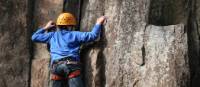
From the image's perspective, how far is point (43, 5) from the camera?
10727mm

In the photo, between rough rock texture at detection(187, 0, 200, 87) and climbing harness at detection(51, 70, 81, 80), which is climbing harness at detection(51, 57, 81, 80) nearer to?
climbing harness at detection(51, 70, 81, 80)

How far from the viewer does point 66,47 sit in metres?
9.73

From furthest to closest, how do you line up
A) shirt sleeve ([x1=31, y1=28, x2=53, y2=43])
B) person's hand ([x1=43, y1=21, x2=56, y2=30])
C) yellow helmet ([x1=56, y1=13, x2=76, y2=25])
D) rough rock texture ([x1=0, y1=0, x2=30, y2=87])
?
rough rock texture ([x1=0, y1=0, x2=30, y2=87]) → person's hand ([x1=43, y1=21, x2=56, y2=30]) → shirt sleeve ([x1=31, y1=28, x2=53, y2=43]) → yellow helmet ([x1=56, y1=13, x2=76, y2=25])

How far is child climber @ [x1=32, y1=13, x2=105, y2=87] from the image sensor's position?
963 cm

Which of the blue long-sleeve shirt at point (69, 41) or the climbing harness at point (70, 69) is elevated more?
the blue long-sleeve shirt at point (69, 41)

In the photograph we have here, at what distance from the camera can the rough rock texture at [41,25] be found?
10.3 metres

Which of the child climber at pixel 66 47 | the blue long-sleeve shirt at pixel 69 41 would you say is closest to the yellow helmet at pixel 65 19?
the child climber at pixel 66 47

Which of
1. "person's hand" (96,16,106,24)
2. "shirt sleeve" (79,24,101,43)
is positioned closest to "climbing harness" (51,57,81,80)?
"shirt sleeve" (79,24,101,43)

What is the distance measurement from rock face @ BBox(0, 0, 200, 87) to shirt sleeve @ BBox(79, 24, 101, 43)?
207 mm

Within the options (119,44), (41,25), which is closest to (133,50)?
(119,44)

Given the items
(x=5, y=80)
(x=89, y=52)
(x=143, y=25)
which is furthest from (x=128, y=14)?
(x=5, y=80)

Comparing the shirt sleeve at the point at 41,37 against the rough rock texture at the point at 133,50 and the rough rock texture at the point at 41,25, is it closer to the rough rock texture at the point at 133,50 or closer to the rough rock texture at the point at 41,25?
the rough rock texture at the point at 41,25

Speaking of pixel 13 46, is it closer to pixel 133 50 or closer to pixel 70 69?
pixel 70 69

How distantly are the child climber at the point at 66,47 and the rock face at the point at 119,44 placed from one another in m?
0.28
